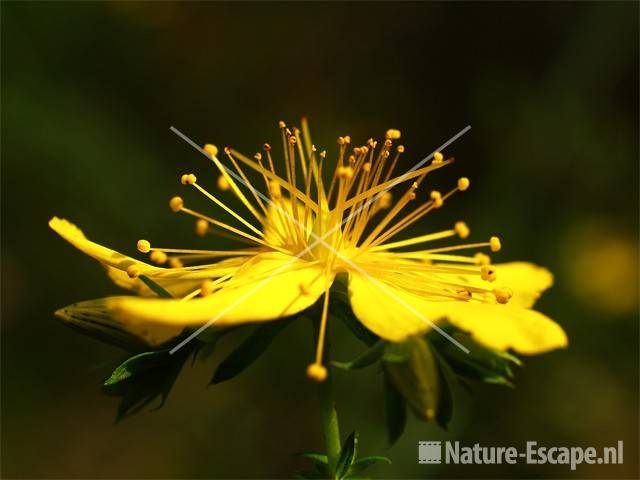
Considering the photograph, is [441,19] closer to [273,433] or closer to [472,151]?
[472,151]

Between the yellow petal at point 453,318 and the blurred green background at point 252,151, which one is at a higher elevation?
the blurred green background at point 252,151

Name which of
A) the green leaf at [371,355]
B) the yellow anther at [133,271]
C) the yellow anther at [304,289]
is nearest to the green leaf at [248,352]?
the yellow anther at [304,289]

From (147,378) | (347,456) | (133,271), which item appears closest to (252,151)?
(133,271)

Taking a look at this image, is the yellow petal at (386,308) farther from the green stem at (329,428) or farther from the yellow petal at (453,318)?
the green stem at (329,428)

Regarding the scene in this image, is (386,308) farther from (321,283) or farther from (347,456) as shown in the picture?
(347,456)

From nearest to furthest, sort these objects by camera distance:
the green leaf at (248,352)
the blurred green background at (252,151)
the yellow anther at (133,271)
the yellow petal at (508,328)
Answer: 1. the yellow petal at (508,328)
2. the green leaf at (248,352)
3. the yellow anther at (133,271)
4. the blurred green background at (252,151)

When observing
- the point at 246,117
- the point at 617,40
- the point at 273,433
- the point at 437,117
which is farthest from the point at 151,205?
the point at 617,40
